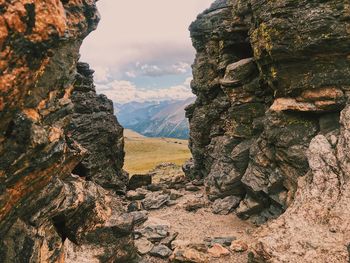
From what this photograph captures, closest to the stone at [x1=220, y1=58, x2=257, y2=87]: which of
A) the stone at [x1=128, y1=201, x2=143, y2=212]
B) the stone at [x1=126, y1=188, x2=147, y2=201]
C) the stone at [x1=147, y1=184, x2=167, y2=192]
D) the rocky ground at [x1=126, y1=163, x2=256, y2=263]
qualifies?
the rocky ground at [x1=126, y1=163, x2=256, y2=263]

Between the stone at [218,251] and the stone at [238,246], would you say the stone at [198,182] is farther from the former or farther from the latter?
the stone at [218,251]

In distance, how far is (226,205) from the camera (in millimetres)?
51094

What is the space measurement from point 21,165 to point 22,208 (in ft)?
10.6

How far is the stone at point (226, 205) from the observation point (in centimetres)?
5041

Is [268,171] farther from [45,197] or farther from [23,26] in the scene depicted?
[23,26]

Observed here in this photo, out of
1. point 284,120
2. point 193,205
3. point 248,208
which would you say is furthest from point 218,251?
point 193,205

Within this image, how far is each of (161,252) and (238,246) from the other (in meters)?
8.81

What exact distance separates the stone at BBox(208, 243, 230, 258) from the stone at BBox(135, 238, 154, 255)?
294 inches

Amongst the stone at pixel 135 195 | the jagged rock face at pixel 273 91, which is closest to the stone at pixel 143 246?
the jagged rock face at pixel 273 91

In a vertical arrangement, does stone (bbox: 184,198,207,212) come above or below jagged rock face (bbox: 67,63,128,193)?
below

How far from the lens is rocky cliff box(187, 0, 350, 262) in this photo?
25192mm

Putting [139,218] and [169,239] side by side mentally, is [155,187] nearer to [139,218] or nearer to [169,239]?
[139,218]

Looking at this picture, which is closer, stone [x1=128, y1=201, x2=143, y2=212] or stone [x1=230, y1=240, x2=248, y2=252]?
stone [x1=230, y1=240, x2=248, y2=252]

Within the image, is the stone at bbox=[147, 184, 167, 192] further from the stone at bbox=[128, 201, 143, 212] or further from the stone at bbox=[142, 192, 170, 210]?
the stone at bbox=[128, 201, 143, 212]
